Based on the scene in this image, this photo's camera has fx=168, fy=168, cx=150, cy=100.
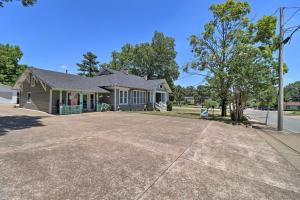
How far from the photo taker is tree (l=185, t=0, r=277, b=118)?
544 inches

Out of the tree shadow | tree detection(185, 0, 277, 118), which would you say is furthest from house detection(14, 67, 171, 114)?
tree detection(185, 0, 277, 118)

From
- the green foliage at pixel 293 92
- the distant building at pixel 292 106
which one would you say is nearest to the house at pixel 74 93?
the distant building at pixel 292 106

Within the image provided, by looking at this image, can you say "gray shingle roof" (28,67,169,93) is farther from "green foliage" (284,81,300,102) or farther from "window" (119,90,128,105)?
"green foliage" (284,81,300,102)

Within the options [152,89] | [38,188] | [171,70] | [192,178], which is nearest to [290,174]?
[192,178]

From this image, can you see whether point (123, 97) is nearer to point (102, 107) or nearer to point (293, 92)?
point (102, 107)

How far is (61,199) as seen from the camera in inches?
112

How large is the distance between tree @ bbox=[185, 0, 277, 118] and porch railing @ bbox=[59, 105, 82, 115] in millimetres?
13172

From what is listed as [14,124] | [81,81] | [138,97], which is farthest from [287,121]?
[14,124]

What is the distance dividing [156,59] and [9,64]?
34.7 metres

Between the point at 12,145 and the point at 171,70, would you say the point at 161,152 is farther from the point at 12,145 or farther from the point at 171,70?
the point at 171,70

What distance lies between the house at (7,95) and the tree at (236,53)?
30.1 meters

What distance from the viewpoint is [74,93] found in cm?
1794

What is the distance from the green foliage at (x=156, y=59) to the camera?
4341cm

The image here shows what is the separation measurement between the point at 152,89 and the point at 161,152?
66.3 ft
